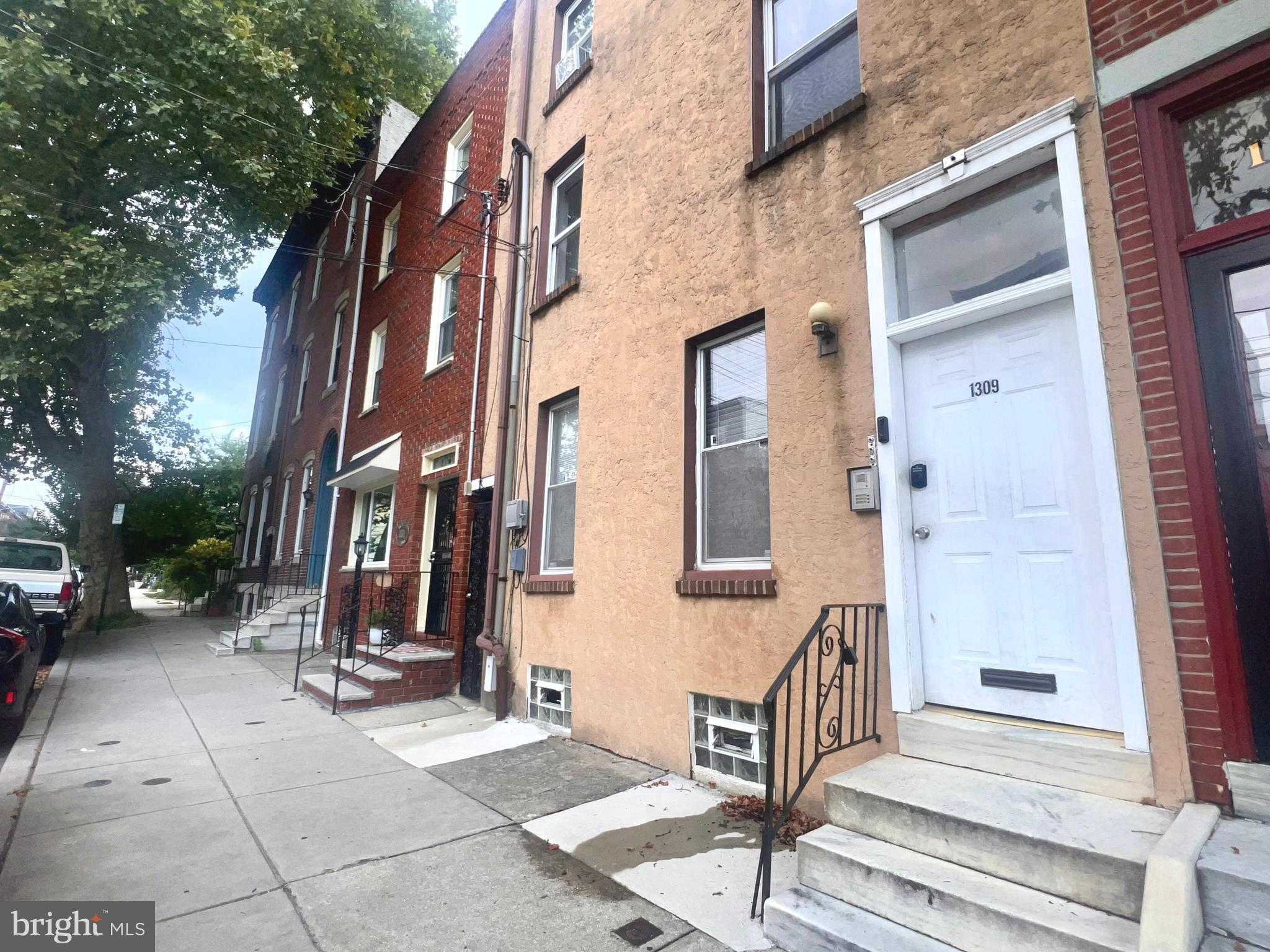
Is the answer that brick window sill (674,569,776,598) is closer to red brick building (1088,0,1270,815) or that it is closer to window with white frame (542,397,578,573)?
window with white frame (542,397,578,573)

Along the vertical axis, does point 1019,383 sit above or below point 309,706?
above

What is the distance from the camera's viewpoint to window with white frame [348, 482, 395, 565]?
10.2 m

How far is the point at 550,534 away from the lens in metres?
6.57

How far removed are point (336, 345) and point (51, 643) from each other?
7377mm

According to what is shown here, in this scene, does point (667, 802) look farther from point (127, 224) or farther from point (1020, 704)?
point (127, 224)

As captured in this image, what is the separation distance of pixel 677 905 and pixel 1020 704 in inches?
71.0

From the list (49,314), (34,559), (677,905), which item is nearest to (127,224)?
(49,314)

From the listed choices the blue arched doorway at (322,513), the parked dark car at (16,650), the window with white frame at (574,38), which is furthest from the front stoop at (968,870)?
the blue arched doorway at (322,513)

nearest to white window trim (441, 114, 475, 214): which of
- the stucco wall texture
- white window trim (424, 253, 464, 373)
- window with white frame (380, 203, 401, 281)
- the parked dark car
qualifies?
white window trim (424, 253, 464, 373)

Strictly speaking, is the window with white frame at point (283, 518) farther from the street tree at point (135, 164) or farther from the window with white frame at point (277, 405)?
the street tree at point (135, 164)

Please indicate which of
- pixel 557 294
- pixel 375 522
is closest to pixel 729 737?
pixel 557 294

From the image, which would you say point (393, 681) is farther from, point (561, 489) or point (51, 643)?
point (51, 643)

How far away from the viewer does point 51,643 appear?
29.1 ft

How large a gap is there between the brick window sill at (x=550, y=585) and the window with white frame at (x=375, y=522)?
4.27 meters
